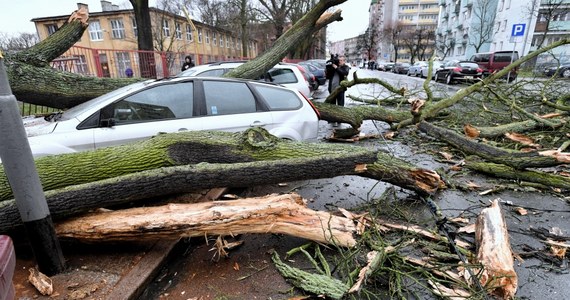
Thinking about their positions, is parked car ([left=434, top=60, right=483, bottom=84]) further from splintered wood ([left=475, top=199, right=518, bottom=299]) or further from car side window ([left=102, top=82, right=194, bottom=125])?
car side window ([left=102, top=82, right=194, bottom=125])

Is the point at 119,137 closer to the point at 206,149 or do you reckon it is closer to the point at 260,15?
the point at 206,149

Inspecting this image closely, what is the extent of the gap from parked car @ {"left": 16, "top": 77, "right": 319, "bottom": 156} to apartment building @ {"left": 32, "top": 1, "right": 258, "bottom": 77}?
5.63 metres

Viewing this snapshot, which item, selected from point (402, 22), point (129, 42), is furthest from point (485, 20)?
point (402, 22)

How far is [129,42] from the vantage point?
3061 centimetres

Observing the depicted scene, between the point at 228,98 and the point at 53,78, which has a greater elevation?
the point at 53,78

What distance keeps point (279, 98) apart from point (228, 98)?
768 millimetres

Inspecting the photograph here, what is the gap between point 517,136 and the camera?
581 cm

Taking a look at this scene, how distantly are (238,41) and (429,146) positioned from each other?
1930 inches

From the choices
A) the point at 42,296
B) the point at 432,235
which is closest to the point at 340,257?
the point at 432,235

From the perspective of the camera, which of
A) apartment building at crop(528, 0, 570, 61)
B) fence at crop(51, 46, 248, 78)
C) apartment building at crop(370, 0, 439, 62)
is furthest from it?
apartment building at crop(370, 0, 439, 62)

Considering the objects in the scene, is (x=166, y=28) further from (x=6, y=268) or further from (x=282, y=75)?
(x=6, y=268)

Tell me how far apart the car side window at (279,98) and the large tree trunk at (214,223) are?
1877mm

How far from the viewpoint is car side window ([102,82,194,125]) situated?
3.55m

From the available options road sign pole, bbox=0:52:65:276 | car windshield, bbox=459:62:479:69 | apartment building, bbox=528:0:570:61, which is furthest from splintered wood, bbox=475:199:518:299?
apartment building, bbox=528:0:570:61
